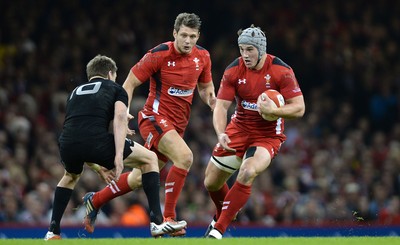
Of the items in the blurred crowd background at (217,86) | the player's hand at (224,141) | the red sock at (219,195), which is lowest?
the blurred crowd background at (217,86)

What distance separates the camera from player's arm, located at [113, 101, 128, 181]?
10.4m

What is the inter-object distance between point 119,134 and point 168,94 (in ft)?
5.26

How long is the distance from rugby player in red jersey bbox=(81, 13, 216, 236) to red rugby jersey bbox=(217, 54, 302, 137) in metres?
0.63

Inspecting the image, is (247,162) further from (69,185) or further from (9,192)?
(9,192)

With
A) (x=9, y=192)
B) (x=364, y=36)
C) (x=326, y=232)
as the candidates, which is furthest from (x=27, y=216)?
(x=364, y=36)

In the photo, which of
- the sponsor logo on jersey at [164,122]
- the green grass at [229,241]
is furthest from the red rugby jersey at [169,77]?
the green grass at [229,241]

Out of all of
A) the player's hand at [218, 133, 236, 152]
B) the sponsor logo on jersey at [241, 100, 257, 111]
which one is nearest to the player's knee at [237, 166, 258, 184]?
the player's hand at [218, 133, 236, 152]

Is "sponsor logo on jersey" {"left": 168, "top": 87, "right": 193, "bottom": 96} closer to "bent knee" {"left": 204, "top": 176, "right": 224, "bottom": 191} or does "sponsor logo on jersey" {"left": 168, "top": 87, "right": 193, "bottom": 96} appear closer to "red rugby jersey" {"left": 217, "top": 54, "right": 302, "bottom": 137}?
"red rugby jersey" {"left": 217, "top": 54, "right": 302, "bottom": 137}

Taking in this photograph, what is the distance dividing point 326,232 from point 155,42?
262 inches

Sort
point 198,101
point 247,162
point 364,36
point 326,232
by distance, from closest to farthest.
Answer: point 247,162 < point 326,232 < point 198,101 < point 364,36

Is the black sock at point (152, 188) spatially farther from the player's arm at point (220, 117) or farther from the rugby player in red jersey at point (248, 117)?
the player's arm at point (220, 117)

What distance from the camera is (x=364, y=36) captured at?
832 inches

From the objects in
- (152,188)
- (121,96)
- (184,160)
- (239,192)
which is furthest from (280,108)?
(121,96)

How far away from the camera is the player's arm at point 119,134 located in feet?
34.0
